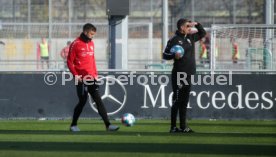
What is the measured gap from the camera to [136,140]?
45.3 feet

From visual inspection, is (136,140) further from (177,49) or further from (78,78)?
(78,78)

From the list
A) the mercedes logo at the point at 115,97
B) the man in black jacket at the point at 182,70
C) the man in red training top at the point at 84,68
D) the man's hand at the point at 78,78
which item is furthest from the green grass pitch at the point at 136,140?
the mercedes logo at the point at 115,97

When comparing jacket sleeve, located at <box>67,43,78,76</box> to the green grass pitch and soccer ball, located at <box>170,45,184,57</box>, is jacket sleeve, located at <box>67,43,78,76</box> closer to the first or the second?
the green grass pitch

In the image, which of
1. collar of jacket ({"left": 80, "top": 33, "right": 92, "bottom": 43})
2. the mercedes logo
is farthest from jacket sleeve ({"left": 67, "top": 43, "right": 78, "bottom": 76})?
the mercedes logo

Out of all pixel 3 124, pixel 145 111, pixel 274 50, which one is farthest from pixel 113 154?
pixel 274 50

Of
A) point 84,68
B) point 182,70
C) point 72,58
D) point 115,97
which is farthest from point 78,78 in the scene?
point 115,97

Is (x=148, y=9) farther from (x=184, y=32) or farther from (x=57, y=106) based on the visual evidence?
(x=184, y=32)

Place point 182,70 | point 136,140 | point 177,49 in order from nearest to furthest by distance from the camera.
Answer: point 136,140 → point 177,49 → point 182,70

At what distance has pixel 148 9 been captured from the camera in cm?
3906

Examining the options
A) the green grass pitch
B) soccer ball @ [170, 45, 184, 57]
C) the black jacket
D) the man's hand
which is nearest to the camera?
the green grass pitch

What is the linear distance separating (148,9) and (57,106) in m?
19.5

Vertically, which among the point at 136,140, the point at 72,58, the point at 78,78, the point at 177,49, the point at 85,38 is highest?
the point at 85,38

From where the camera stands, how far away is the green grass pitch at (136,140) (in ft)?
38.9

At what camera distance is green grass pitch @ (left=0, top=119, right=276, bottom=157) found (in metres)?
11.9
